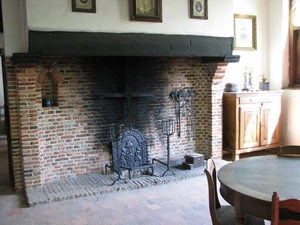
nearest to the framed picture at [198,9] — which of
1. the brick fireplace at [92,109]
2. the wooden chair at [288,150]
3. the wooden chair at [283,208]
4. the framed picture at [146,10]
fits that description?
the framed picture at [146,10]

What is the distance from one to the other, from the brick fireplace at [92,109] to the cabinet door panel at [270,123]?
94cm

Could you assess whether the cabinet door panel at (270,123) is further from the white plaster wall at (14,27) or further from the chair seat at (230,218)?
the white plaster wall at (14,27)

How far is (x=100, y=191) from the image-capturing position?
4836mm

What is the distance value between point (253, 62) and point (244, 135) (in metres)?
1.76

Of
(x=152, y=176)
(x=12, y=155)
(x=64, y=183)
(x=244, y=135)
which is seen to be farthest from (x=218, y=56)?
(x=12, y=155)

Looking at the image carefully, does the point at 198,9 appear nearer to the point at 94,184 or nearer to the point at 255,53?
the point at 255,53

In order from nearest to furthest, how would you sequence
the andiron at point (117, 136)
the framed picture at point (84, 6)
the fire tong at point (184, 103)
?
the framed picture at point (84, 6) → the andiron at point (117, 136) → the fire tong at point (184, 103)

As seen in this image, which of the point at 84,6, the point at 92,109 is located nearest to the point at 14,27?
the point at 84,6

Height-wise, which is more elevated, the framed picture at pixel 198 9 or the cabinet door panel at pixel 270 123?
the framed picture at pixel 198 9

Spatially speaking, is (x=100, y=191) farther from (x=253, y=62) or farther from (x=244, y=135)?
(x=253, y=62)

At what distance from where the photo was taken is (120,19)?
191 inches

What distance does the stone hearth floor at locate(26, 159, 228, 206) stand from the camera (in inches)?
182

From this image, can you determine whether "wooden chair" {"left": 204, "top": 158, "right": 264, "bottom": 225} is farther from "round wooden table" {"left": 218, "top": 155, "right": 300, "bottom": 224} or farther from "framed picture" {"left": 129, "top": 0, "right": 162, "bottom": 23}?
"framed picture" {"left": 129, "top": 0, "right": 162, "bottom": 23}

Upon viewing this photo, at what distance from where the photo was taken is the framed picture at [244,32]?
675 centimetres
